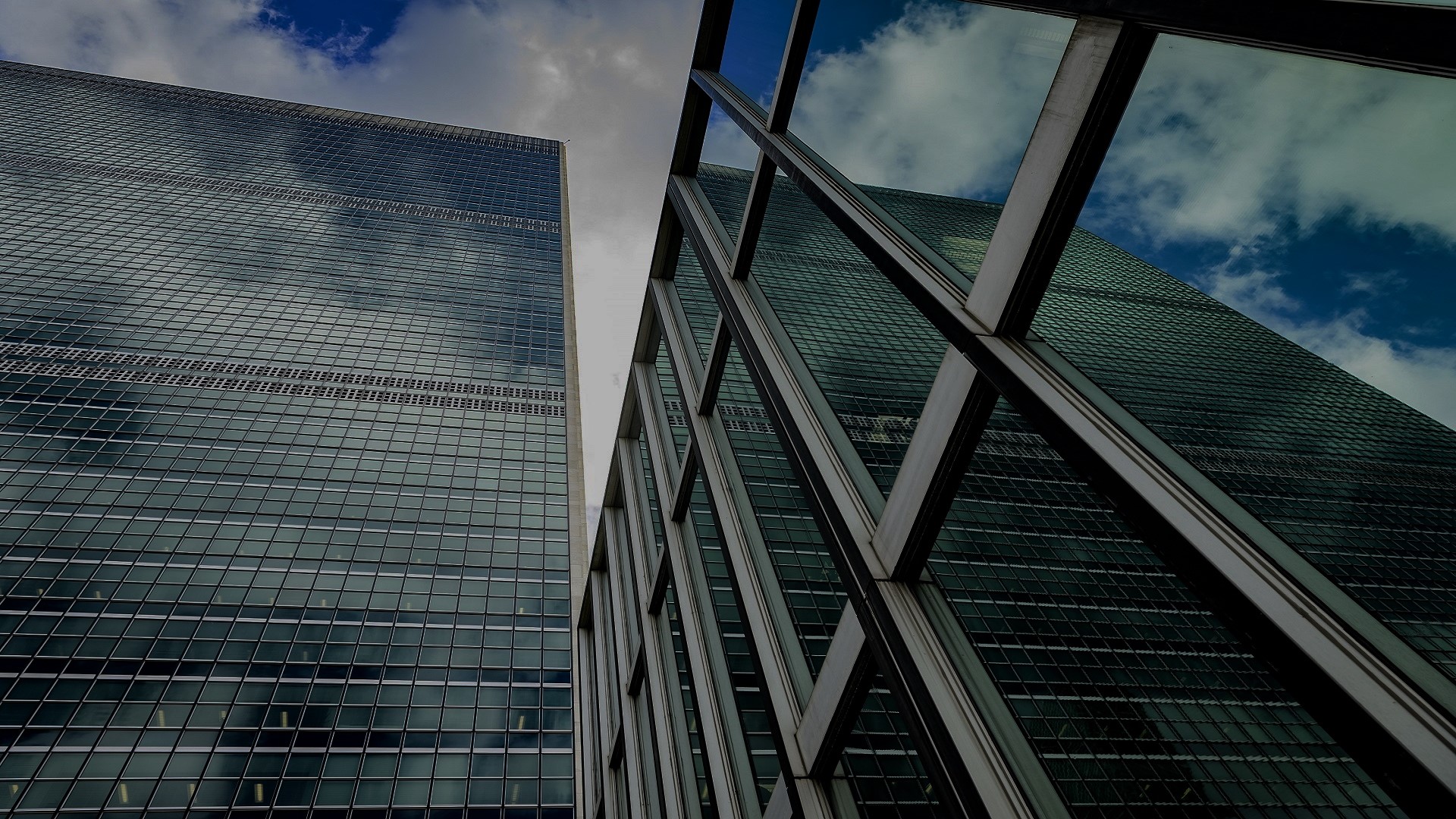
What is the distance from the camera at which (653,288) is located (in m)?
19.2

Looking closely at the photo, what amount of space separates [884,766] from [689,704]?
8.16m

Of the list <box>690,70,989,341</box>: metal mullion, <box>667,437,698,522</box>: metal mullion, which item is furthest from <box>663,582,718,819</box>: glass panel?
<box>690,70,989,341</box>: metal mullion

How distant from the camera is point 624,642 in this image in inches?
829

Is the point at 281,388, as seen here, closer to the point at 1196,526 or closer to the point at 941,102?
the point at 941,102

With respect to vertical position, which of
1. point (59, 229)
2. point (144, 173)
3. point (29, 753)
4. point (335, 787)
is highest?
point (144, 173)

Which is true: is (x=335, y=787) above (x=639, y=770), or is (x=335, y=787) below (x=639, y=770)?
above

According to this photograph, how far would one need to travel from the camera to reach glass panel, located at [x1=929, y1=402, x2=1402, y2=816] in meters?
3.71

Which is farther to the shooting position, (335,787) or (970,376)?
(335,787)

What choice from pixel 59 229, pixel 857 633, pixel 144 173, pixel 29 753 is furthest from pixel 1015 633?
pixel 144 173

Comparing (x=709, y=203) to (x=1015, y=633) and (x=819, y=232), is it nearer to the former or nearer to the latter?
(x=819, y=232)

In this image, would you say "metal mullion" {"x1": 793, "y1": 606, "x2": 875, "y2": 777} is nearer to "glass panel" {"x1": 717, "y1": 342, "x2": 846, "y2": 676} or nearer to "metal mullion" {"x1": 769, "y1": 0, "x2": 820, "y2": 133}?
"glass panel" {"x1": 717, "y1": 342, "x2": 846, "y2": 676}

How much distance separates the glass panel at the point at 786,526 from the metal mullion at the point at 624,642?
855 centimetres

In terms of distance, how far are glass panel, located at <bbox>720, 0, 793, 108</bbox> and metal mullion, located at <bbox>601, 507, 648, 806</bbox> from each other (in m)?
12.9

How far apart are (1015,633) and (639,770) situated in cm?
1481
